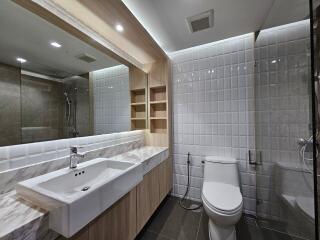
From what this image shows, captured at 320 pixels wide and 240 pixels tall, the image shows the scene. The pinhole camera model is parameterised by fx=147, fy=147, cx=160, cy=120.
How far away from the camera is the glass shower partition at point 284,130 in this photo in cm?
115

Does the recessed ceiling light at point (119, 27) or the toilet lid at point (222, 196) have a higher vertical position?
the recessed ceiling light at point (119, 27)

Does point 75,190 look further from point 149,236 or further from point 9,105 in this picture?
point 149,236

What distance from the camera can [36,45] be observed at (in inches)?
42.8

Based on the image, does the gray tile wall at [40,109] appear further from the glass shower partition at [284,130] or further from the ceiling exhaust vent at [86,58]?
the glass shower partition at [284,130]

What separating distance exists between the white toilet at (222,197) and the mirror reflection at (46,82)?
1.29 m

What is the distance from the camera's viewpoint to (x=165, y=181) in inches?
77.7

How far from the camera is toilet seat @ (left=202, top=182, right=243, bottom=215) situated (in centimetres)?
123

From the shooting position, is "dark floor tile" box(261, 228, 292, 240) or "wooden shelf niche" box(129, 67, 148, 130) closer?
"dark floor tile" box(261, 228, 292, 240)

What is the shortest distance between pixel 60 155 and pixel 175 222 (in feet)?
4.68

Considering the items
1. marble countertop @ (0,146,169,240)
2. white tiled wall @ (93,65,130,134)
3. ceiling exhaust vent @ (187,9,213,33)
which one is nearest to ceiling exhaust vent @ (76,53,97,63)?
white tiled wall @ (93,65,130,134)

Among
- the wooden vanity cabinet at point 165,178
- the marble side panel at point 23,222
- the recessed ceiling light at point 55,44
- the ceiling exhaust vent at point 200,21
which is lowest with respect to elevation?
the wooden vanity cabinet at point 165,178

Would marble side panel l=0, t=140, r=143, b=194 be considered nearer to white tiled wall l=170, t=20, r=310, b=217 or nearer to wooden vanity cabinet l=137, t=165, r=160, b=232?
wooden vanity cabinet l=137, t=165, r=160, b=232

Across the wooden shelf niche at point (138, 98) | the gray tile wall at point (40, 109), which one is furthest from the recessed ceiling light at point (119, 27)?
the gray tile wall at point (40, 109)

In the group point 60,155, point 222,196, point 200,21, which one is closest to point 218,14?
point 200,21
